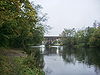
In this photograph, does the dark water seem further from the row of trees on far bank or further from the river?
the row of trees on far bank

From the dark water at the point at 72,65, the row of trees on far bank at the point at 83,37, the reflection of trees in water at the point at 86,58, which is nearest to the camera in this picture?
the dark water at the point at 72,65

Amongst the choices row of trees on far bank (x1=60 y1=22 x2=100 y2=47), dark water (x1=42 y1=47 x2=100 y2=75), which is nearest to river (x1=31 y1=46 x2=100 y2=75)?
dark water (x1=42 y1=47 x2=100 y2=75)

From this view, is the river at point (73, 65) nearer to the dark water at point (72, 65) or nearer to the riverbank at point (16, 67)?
the dark water at point (72, 65)

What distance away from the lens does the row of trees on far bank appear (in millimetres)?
66875

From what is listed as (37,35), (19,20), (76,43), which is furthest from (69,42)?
(19,20)

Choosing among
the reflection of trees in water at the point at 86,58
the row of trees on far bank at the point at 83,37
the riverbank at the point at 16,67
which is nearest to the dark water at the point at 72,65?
the reflection of trees in water at the point at 86,58

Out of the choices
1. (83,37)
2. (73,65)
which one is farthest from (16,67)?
(83,37)

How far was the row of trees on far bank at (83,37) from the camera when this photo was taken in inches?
2633

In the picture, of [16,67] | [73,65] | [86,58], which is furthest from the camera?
[86,58]

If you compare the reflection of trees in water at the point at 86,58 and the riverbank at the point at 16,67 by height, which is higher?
the riverbank at the point at 16,67

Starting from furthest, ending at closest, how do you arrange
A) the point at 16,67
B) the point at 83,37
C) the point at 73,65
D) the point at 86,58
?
the point at 83,37
the point at 86,58
the point at 73,65
the point at 16,67

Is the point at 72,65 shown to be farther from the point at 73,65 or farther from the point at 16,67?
the point at 16,67

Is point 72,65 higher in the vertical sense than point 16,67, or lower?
lower

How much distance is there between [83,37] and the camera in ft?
278
